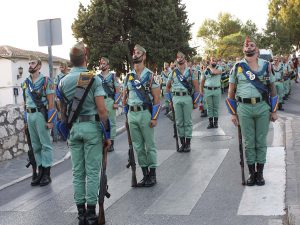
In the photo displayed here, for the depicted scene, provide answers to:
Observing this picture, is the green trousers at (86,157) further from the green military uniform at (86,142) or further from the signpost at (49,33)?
the signpost at (49,33)

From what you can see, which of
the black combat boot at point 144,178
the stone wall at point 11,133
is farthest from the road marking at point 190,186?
the stone wall at point 11,133

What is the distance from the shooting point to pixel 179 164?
28.9 ft

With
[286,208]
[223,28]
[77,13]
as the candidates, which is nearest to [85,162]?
[286,208]

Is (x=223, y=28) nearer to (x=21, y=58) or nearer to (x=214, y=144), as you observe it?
(x=21, y=58)

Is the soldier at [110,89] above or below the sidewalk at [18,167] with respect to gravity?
above

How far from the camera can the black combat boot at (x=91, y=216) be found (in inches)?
220

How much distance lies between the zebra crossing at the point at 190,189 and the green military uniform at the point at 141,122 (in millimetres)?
541

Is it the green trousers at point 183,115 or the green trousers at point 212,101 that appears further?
the green trousers at point 212,101

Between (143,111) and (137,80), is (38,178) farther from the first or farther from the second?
(137,80)

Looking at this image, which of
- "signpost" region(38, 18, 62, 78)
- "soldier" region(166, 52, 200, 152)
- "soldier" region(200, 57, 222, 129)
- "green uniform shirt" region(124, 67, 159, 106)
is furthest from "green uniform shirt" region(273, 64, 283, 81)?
"green uniform shirt" region(124, 67, 159, 106)

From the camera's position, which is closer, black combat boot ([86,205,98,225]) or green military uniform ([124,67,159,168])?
black combat boot ([86,205,98,225])

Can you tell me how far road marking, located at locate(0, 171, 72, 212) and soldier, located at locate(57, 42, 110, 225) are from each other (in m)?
1.43

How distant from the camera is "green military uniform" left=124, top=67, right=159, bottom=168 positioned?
734 centimetres

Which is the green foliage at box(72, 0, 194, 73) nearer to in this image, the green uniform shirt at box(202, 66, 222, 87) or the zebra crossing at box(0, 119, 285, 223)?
the green uniform shirt at box(202, 66, 222, 87)
